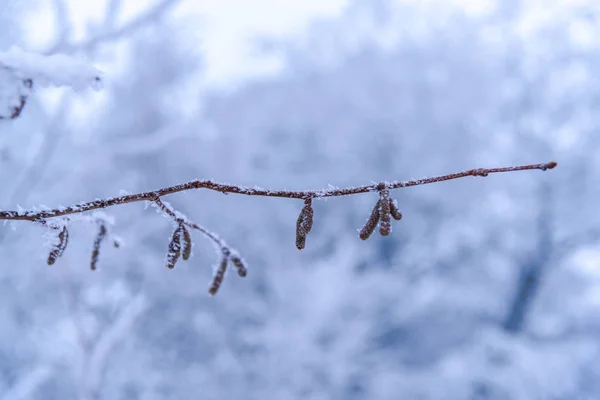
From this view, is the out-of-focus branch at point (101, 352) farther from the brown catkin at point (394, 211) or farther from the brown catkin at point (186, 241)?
the brown catkin at point (394, 211)

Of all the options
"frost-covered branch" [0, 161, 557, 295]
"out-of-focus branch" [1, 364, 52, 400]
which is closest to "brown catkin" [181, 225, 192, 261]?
"frost-covered branch" [0, 161, 557, 295]

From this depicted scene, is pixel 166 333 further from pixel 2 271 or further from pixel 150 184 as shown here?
pixel 2 271

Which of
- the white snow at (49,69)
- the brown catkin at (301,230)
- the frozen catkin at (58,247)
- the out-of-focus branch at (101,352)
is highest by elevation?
the out-of-focus branch at (101,352)

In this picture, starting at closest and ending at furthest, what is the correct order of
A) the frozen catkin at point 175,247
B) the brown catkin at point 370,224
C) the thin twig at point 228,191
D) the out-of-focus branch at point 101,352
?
1. the thin twig at point 228,191
2. the brown catkin at point 370,224
3. the frozen catkin at point 175,247
4. the out-of-focus branch at point 101,352

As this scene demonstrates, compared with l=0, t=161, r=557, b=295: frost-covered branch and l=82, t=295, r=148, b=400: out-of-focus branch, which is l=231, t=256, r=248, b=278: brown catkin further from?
l=82, t=295, r=148, b=400: out-of-focus branch

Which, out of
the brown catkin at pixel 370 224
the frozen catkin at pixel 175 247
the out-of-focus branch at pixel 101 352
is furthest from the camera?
the out-of-focus branch at pixel 101 352

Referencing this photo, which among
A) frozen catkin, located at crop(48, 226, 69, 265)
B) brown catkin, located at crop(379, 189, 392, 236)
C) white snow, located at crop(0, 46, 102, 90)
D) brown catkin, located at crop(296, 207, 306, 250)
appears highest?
white snow, located at crop(0, 46, 102, 90)

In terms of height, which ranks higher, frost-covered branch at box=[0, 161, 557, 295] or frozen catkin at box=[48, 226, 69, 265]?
frost-covered branch at box=[0, 161, 557, 295]

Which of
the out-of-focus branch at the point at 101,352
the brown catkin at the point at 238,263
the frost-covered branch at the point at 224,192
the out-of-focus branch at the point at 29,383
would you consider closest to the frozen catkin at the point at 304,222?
the frost-covered branch at the point at 224,192

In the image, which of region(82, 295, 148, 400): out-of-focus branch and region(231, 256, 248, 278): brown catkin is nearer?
region(231, 256, 248, 278): brown catkin

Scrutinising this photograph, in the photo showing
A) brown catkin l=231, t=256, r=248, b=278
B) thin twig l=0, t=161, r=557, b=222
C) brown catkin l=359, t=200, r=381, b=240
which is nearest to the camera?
thin twig l=0, t=161, r=557, b=222
